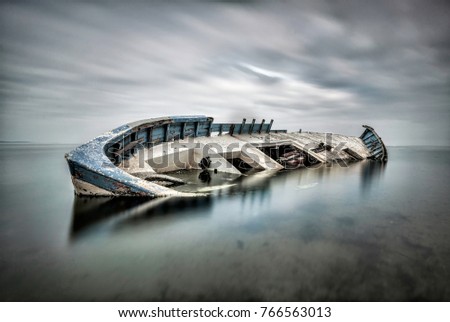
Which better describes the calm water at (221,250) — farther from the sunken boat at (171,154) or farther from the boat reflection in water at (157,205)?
the sunken boat at (171,154)

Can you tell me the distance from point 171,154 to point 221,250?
6.50m

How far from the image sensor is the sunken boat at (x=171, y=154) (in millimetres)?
5227

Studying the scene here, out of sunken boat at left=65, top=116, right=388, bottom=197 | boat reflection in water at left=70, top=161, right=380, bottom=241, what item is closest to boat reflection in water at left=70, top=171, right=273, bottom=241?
boat reflection in water at left=70, top=161, right=380, bottom=241

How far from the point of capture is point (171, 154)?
9.10m

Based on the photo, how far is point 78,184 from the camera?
212 inches

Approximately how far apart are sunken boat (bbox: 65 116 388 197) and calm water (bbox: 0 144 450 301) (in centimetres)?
56

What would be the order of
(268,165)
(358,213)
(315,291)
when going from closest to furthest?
(315,291) < (358,213) < (268,165)

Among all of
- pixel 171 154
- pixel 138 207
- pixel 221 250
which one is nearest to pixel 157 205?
pixel 138 207

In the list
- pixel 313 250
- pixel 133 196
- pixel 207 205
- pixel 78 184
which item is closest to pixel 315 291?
pixel 313 250

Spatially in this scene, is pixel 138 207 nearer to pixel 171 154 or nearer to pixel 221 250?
pixel 221 250

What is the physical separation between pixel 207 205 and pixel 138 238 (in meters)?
2.07

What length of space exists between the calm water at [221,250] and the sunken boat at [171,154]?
559mm

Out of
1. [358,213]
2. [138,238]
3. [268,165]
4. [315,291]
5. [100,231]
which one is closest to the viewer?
[315,291]

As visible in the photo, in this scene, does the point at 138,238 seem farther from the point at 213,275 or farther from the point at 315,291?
the point at 315,291
